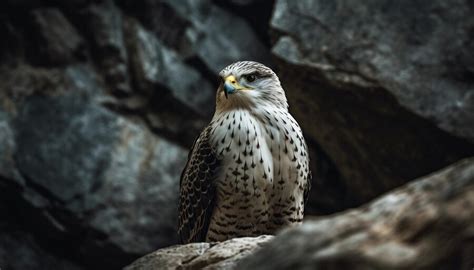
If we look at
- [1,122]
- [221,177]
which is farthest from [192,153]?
[1,122]

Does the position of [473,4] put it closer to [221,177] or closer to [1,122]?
[221,177]

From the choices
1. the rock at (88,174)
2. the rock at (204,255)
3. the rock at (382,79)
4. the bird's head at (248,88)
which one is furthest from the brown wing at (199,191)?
the rock at (88,174)

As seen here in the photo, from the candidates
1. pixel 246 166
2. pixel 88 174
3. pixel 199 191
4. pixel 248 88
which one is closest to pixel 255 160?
pixel 246 166

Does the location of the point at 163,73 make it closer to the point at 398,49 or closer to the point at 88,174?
the point at 88,174

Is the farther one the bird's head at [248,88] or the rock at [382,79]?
the rock at [382,79]

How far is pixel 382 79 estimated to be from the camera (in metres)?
6.37

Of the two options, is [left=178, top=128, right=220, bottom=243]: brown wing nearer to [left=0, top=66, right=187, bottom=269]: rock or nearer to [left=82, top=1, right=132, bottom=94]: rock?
[left=0, top=66, right=187, bottom=269]: rock

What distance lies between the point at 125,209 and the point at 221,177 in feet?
10.0

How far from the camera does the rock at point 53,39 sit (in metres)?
7.69

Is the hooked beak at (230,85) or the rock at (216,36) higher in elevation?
the hooked beak at (230,85)

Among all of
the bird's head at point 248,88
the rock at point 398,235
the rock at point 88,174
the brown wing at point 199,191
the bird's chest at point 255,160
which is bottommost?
the rock at point 88,174

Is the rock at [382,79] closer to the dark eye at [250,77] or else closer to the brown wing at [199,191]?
the dark eye at [250,77]

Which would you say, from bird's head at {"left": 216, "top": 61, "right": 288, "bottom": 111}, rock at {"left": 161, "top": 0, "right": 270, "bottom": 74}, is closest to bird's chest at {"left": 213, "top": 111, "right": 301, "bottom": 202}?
bird's head at {"left": 216, "top": 61, "right": 288, "bottom": 111}

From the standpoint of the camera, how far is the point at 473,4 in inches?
255
